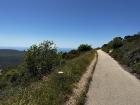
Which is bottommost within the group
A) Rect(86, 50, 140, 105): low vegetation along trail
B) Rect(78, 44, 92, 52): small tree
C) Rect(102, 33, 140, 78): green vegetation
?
Rect(86, 50, 140, 105): low vegetation along trail

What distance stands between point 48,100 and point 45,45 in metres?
24.6

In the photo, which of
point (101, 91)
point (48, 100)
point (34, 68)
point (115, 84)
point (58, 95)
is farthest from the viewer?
point (34, 68)

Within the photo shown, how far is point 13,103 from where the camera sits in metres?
11.8

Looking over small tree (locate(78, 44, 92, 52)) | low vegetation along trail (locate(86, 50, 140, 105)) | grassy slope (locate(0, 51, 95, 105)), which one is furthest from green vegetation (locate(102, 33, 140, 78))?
small tree (locate(78, 44, 92, 52))

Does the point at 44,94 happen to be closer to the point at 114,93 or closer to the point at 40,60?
the point at 114,93

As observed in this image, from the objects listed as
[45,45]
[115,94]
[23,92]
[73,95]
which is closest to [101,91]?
[115,94]

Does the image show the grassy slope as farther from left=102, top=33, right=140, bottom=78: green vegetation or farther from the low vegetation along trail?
left=102, top=33, right=140, bottom=78: green vegetation

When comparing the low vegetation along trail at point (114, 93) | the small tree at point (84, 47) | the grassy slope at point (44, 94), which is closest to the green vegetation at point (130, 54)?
the low vegetation along trail at point (114, 93)

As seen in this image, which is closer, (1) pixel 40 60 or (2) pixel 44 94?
(2) pixel 44 94

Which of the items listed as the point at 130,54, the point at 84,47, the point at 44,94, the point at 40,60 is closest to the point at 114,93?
the point at 44,94

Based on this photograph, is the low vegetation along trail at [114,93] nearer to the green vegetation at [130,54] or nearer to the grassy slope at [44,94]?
the grassy slope at [44,94]

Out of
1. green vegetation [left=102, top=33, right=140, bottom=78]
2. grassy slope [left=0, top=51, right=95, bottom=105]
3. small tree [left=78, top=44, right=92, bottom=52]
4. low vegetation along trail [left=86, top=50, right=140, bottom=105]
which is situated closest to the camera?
grassy slope [left=0, top=51, right=95, bottom=105]

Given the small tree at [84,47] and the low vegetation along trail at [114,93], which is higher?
the small tree at [84,47]

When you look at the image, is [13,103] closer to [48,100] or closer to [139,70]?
[48,100]
